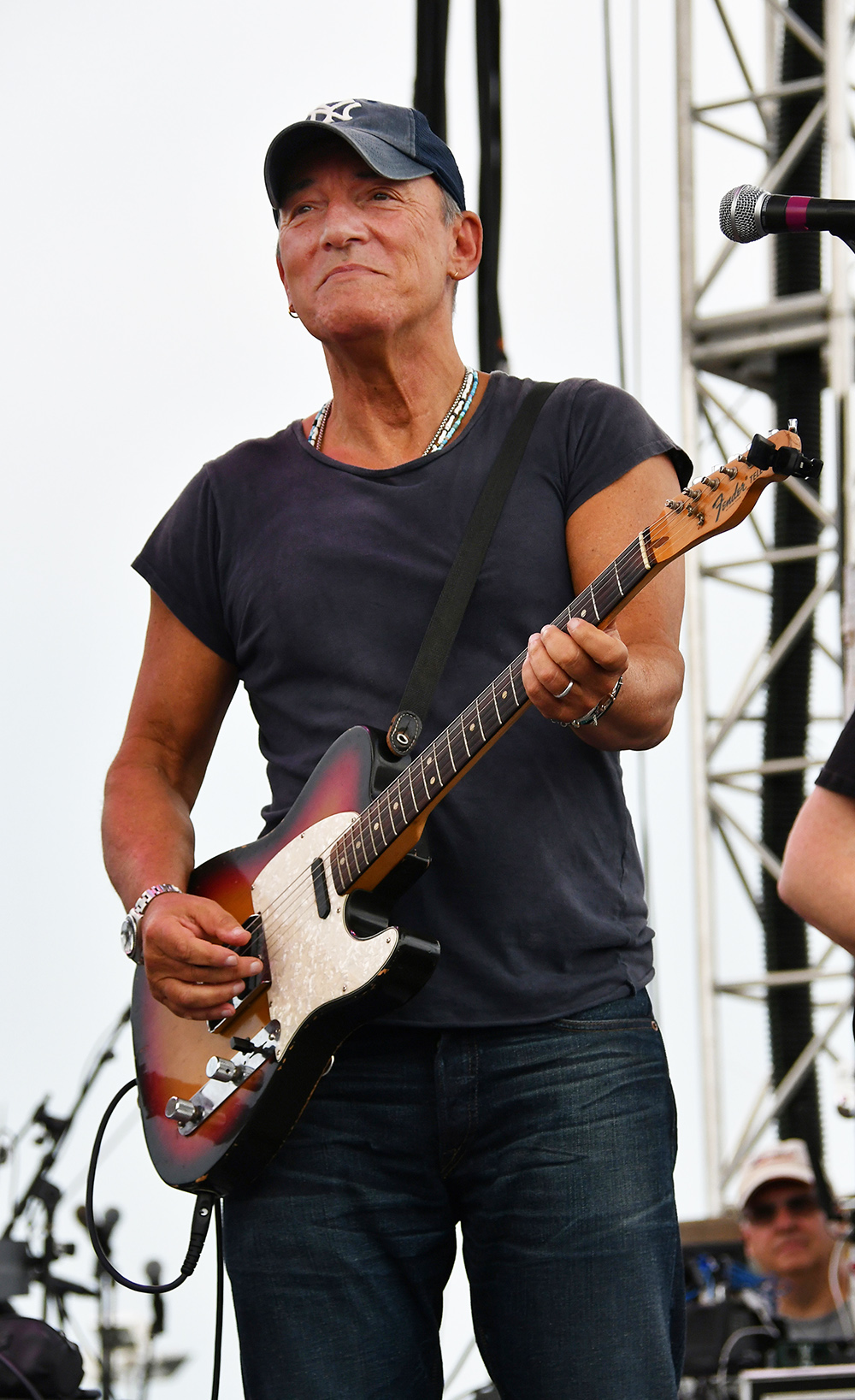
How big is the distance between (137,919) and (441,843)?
41cm

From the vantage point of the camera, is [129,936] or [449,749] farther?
[129,936]

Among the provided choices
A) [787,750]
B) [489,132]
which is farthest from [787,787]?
[489,132]

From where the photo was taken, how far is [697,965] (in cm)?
592

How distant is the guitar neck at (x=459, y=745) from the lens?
4.96 feet

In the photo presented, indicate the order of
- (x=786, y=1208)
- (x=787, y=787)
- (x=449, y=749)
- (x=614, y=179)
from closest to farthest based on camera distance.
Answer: (x=449, y=749), (x=614, y=179), (x=786, y=1208), (x=787, y=787)

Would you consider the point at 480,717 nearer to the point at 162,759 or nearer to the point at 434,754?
the point at 434,754

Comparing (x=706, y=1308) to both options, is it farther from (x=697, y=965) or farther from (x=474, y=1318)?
(x=474, y=1318)

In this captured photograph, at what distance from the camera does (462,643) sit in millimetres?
1771

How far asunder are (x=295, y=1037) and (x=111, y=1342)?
93.7 inches

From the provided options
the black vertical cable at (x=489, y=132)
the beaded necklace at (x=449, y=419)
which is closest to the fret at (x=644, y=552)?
the beaded necklace at (x=449, y=419)

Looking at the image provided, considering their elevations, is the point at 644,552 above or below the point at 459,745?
above

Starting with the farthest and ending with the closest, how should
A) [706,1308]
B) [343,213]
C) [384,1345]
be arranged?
[706,1308], [343,213], [384,1345]

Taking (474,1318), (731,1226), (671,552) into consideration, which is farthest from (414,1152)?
(731,1226)

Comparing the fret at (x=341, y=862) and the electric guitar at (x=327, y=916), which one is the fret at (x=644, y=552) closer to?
the electric guitar at (x=327, y=916)
